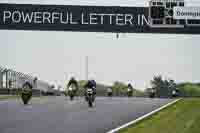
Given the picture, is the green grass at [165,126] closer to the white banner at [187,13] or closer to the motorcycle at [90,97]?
the motorcycle at [90,97]

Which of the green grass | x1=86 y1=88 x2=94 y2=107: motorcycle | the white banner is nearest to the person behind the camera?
the green grass

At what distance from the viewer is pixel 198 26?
4494cm

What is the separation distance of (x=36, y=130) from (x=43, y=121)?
289cm

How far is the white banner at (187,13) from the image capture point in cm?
4372

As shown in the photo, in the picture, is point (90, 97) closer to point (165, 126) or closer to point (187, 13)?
point (165, 126)

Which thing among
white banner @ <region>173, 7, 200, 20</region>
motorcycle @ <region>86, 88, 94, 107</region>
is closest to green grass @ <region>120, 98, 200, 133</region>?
motorcycle @ <region>86, 88, 94, 107</region>

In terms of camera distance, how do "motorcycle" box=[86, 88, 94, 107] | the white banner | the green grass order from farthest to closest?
the white banner, "motorcycle" box=[86, 88, 94, 107], the green grass

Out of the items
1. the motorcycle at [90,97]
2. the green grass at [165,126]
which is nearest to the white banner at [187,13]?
the motorcycle at [90,97]

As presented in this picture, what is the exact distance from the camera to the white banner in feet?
143

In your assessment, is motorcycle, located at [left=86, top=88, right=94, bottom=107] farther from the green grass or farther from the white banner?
the white banner

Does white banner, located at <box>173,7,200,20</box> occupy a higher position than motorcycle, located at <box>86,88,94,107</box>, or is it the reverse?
white banner, located at <box>173,7,200,20</box>

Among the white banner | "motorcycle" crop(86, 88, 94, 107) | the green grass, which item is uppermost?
the white banner

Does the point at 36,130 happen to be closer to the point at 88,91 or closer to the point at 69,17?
the point at 88,91

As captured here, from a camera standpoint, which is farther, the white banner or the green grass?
the white banner
